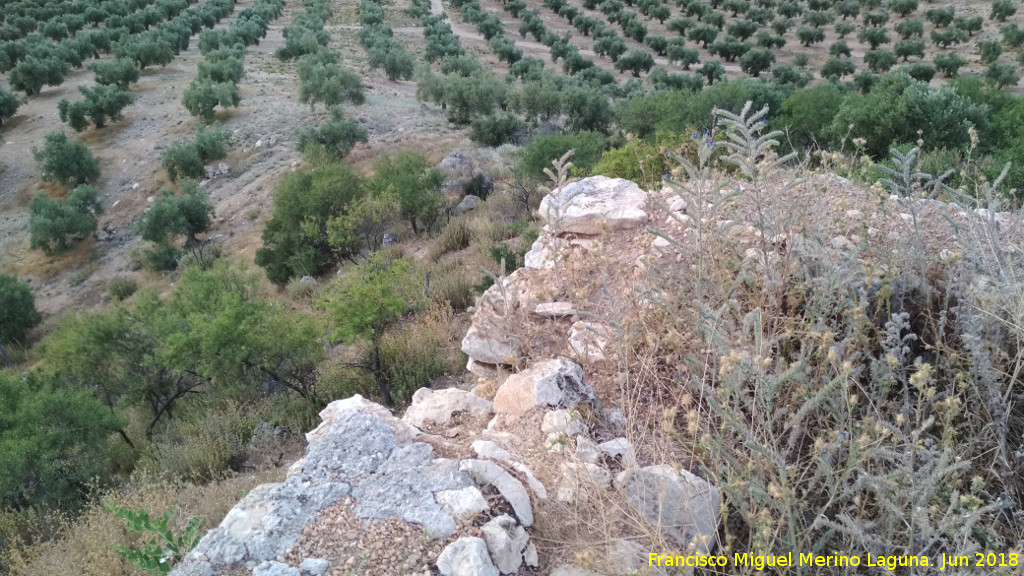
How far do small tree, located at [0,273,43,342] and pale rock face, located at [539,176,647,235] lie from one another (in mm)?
19482

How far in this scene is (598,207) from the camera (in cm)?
549

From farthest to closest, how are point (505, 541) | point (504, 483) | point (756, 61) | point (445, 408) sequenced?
1. point (756, 61)
2. point (445, 408)
3. point (504, 483)
4. point (505, 541)

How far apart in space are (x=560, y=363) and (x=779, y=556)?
162 cm

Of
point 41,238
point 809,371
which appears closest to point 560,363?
point 809,371

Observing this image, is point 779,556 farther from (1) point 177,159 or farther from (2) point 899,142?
(1) point 177,159

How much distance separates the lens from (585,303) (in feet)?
14.1

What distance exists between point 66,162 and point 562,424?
90.4 feet

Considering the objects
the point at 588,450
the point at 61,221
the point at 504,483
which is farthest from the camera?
the point at 61,221

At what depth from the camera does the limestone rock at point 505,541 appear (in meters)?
2.72

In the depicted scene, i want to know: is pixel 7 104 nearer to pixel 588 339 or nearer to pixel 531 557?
pixel 588 339

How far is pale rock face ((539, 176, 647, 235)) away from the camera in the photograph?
5.30 metres

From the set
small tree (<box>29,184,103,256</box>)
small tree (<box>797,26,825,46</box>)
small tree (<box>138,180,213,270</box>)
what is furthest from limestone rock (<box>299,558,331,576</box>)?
small tree (<box>797,26,825,46</box>)

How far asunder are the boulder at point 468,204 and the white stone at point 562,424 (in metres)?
12.6

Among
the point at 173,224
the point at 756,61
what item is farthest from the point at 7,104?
the point at 756,61
